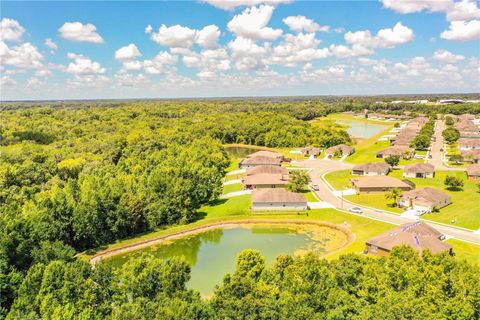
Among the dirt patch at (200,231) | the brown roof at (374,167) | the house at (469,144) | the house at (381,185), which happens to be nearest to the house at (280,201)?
the dirt patch at (200,231)

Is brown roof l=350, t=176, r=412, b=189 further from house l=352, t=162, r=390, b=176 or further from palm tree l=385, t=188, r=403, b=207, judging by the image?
house l=352, t=162, r=390, b=176

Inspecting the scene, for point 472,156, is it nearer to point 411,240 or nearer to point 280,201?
point 280,201

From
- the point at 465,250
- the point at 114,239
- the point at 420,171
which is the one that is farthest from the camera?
the point at 420,171

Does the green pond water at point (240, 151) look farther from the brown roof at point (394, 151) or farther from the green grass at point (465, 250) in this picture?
the green grass at point (465, 250)

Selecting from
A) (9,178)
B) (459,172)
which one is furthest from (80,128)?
(459,172)

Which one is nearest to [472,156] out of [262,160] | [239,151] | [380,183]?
[380,183]

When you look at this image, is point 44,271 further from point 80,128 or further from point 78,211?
point 80,128
